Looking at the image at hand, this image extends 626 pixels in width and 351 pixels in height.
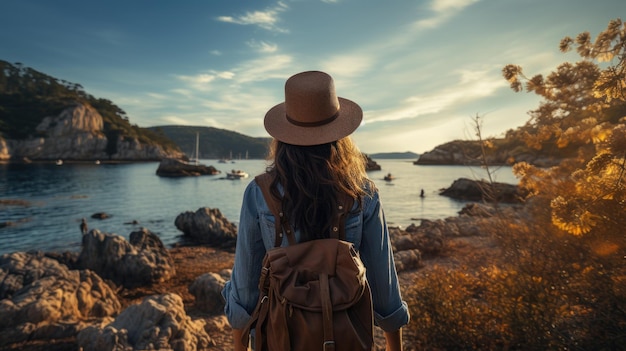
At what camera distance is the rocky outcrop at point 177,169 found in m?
72.8

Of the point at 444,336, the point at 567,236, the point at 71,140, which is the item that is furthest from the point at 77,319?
the point at 71,140

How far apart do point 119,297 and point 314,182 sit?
8815 mm

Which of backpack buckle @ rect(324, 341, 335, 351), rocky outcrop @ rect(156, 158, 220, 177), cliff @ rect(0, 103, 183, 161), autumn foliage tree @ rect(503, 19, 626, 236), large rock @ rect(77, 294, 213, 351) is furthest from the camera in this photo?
cliff @ rect(0, 103, 183, 161)

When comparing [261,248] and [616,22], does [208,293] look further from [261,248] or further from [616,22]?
[616,22]

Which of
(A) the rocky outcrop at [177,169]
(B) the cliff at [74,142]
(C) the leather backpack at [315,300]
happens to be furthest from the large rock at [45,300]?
(B) the cliff at [74,142]

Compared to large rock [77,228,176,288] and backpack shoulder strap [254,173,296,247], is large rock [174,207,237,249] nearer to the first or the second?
large rock [77,228,176,288]

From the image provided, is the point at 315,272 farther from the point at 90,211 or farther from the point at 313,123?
the point at 90,211

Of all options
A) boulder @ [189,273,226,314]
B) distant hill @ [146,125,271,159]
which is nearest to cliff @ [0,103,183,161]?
distant hill @ [146,125,271,159]

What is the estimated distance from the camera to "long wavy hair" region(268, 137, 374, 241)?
1.56m

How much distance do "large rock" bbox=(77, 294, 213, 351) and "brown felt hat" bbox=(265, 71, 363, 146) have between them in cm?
416

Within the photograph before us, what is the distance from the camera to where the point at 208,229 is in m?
16.9

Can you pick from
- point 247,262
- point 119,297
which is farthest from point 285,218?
point 119,297

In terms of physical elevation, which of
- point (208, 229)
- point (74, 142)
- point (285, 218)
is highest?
point (74, 142)

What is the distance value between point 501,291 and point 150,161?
135 m
